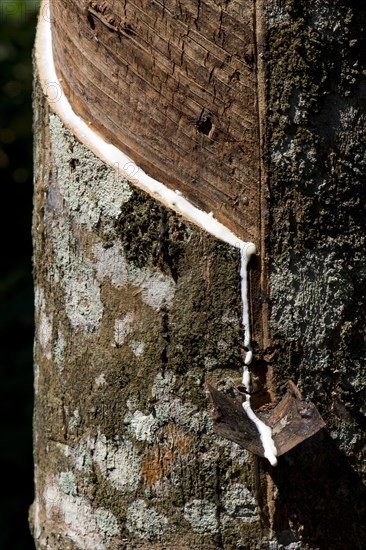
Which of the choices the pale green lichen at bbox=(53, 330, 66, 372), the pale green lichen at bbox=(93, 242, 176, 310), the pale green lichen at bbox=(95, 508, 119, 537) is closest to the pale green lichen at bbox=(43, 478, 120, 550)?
the pale green lichen at bbox=(95, 508, 119, 537)

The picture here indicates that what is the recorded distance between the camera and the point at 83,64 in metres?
1.29

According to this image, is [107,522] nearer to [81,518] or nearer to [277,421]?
→ [81,518]

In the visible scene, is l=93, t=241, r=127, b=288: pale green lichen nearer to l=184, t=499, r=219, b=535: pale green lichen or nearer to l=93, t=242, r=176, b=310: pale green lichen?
l=93, t=242, r=176, b=310: pale green lichen

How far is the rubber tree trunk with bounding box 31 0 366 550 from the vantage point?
114 centimetres

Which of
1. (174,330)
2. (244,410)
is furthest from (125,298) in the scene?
(244,410)

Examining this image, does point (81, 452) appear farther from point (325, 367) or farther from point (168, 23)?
point (168, 23)

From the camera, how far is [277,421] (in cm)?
115

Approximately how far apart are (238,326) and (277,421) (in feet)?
0.48

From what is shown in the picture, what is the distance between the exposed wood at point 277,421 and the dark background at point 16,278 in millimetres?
2085

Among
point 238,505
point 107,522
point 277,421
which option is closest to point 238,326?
point 277,421

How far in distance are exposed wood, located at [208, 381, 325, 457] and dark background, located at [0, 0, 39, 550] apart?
2.08 m

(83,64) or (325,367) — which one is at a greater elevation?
(83,64)

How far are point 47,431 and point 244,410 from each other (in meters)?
0.41

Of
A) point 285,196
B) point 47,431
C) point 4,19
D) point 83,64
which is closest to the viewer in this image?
point 285,196
